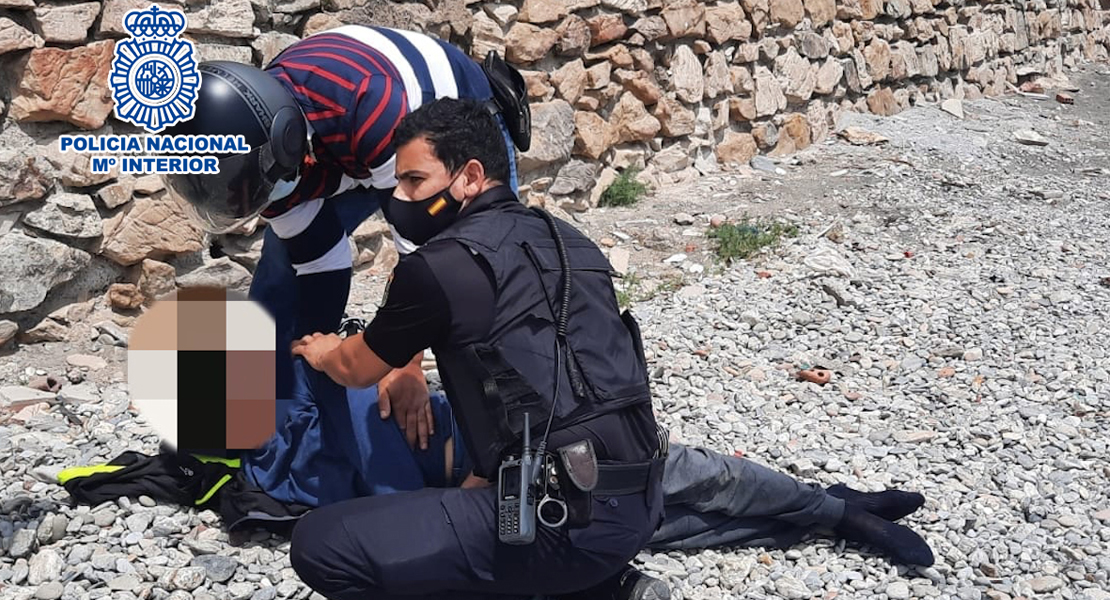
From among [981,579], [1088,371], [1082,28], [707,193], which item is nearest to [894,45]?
[707,193]

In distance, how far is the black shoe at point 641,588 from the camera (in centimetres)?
267

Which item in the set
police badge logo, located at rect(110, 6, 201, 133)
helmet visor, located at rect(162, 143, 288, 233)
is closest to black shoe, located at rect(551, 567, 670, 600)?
helmet visor, located at rect(162, 143, 288, 233)

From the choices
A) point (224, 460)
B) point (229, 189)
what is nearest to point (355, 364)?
point (229, 189)

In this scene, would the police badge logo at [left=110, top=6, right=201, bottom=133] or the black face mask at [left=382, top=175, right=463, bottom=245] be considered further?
the police badge logo at [left=110, top=6, right=201, bottom=133]

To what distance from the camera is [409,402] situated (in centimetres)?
299

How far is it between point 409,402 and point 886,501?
134 centimetres

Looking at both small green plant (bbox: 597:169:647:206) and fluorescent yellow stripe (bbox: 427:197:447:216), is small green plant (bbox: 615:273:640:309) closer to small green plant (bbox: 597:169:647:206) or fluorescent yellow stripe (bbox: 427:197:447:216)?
small green plant (bbox: 597:169:647:206)

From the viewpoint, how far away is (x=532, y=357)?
2402 mm

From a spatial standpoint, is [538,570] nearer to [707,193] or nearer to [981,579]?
[981,579]

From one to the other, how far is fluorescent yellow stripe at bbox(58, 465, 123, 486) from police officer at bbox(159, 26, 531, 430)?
0.59m

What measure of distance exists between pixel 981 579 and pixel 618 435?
116cm

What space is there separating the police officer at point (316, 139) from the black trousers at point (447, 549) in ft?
1.75

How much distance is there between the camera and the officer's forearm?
8.27ft

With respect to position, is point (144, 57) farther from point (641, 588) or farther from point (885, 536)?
point (885, 536)
